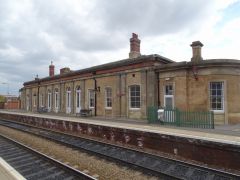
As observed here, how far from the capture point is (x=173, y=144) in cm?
945

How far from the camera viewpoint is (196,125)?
44.8 ft

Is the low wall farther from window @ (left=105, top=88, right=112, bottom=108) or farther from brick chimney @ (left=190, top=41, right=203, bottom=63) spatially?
brick chimney @ (left=190, top=41, right=203, bottom=63)

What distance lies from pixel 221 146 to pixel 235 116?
8.44 metres

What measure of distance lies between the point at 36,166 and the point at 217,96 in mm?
12043

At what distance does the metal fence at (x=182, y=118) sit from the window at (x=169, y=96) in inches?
77.6

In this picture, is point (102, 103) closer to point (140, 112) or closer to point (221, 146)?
point (140, 112)

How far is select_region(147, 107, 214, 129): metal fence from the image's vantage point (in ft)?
44.0

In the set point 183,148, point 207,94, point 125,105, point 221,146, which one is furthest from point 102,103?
point 221,146

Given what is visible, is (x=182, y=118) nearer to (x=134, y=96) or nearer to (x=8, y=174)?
(x=134, y=96)

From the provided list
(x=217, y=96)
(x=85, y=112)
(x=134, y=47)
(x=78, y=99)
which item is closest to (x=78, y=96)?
(x=78, y=99)

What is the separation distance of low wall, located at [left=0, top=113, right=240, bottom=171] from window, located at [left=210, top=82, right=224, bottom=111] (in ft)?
22.7

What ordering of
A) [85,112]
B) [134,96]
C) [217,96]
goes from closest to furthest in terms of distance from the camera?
1. [217,96]
2. [134,96]
3. [85,112]

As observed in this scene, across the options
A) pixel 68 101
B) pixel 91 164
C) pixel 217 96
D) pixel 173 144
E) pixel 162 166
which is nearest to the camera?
pixel 162 166

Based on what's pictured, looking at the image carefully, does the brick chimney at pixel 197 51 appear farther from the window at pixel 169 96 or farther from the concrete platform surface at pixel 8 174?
the concrete platform surface at pixel 8 174
